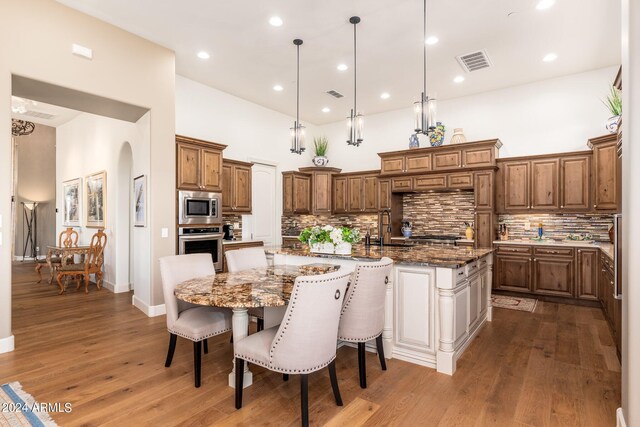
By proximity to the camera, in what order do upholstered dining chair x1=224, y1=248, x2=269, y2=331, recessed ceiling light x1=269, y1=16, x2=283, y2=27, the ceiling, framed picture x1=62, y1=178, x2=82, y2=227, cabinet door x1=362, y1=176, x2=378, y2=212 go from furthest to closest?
1. framed picture x1=62, y1=178, x2=82, y2=227
2. cabinet door x1=362, y1=176, x2=378, y2=212
3. recessed ceiling light x1=269, y1=16, x2=283, y2=27
4. the ceiling
5. upholstered dining chair x1=224, y1=248, x2=269, y2=331

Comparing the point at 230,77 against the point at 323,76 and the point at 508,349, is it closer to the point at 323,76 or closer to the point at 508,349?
the point at 323,76

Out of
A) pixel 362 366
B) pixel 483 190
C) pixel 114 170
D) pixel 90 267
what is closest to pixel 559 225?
pixel 483 190

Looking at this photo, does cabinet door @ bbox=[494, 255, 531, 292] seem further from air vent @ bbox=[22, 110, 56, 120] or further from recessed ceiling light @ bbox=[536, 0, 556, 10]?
air vent @ bbox=[22, 110, 56, 120]

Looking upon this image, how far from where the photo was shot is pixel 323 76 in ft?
18.6

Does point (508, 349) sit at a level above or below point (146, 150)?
below

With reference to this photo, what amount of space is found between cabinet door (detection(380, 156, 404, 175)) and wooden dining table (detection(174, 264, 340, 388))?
13.1 ft

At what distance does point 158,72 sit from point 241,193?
241cm

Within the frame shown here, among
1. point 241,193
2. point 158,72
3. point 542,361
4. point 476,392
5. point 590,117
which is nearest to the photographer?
point 476,392

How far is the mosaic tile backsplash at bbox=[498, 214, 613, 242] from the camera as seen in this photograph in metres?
5.35

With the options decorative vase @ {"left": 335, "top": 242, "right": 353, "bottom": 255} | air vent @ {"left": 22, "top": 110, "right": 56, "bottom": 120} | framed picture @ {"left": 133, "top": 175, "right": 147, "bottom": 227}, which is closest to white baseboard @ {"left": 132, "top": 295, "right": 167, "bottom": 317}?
framed picture @ {"left": 133, "top": 175, "right": 147, "bottom": 227}

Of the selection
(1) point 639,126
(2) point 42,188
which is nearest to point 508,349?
(1) point 639,126

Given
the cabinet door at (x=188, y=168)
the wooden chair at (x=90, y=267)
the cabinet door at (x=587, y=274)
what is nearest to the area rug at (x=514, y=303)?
the cabinet door at (x=587, y=274)

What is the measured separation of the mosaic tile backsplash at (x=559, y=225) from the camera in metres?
5.35

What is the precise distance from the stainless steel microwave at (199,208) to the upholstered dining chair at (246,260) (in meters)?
1.68
